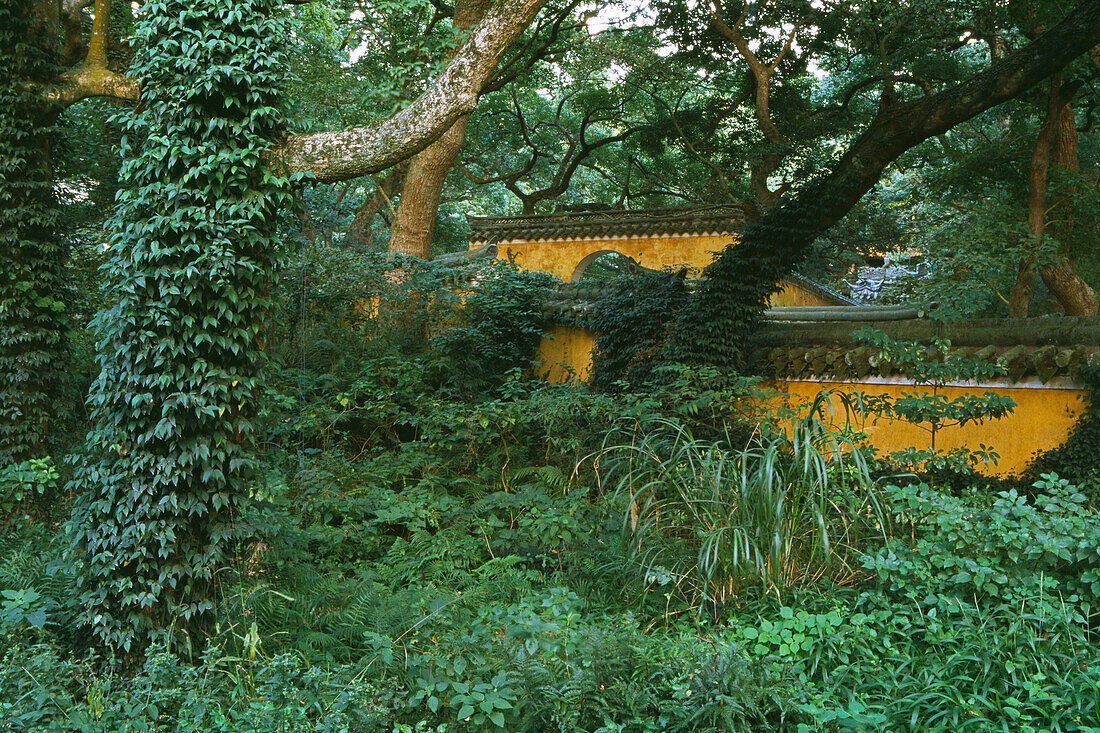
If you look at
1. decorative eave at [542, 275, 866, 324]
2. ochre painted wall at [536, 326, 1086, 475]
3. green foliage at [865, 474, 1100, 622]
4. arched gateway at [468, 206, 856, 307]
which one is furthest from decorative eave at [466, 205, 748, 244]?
green foliage at [865, 474, 1100, 622]

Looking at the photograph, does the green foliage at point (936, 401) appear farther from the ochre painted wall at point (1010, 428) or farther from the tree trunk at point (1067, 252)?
the tree trunk at point (1067, 252)

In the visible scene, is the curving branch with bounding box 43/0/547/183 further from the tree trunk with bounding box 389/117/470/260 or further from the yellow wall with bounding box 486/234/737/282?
the yellow wall with bounding box 486/234/737/282

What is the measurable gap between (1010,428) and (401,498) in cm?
483

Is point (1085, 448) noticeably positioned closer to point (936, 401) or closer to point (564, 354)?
point (936, 401)

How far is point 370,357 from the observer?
8.39m

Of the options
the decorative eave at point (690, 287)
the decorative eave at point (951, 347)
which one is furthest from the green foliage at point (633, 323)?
the decorative eave at point (951, 347)

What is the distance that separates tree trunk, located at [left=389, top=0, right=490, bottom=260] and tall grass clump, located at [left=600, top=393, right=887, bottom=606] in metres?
6.52

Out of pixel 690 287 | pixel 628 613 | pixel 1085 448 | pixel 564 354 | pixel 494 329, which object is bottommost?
pixel 628 613

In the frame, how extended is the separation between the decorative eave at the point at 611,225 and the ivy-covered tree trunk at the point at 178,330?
998 cm

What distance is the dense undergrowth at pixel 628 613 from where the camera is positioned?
2.81 meters

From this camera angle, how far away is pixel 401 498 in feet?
19.3

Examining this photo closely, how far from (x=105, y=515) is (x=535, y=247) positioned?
11.5 metres

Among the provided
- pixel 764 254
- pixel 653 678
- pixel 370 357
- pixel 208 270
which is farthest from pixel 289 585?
pixel 764 254

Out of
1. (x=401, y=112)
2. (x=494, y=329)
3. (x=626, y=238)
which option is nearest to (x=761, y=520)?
(x=401, y=112)
